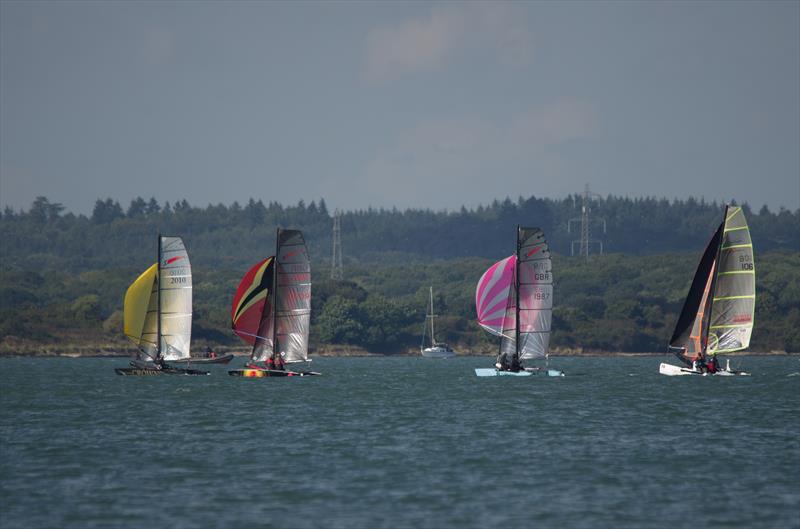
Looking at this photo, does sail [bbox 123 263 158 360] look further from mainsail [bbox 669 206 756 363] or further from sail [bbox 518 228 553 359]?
mainsail [bbox 669 206 756 363]

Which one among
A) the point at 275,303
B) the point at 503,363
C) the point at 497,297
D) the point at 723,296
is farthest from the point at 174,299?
the point at 723,296

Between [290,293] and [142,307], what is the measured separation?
535 inches

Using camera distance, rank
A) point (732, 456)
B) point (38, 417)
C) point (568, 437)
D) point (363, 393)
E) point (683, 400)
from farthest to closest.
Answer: point (363, 393) → point (683, 400) → point (38, 417) → point (568, 437) → point (732, 456)

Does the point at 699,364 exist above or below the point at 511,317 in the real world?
below

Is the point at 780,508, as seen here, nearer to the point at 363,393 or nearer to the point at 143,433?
the point at 143,433

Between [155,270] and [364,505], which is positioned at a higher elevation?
A: [155,270]

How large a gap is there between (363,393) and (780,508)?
50.8 meters

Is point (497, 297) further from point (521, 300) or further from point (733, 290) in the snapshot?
point (733, 290)

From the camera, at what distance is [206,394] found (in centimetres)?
8188

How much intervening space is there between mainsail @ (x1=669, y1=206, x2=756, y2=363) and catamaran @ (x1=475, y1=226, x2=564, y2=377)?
1042cm

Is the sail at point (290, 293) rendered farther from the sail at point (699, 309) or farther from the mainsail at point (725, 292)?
the mainsail at point (725, 292)

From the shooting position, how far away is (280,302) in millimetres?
89812

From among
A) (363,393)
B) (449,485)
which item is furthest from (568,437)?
(363,393)

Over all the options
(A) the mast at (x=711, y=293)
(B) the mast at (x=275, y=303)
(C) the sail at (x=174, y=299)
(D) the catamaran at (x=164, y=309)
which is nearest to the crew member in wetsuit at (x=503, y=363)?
(A) the mast at (x=711, y=293)
